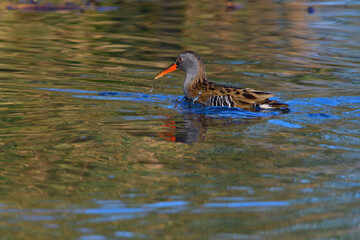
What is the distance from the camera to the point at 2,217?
4.88 meters

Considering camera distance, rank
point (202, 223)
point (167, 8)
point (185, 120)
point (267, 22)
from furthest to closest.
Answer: point (167, 8)
point (267, 22)
point (185, 120)
point (202, 223)

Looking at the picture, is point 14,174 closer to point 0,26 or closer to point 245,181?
point 245,181

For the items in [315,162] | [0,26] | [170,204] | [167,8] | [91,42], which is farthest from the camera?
[167,8]

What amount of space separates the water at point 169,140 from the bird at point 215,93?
0.71 feet

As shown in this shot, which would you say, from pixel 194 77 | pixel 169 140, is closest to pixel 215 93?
pixel 194 77

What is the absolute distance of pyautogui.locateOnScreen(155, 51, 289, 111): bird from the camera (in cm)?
880

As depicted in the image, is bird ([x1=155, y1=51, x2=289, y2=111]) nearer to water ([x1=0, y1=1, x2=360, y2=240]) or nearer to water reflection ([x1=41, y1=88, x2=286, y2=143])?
water reflection ([x1=41, y1=88, x2=286, y2=143])

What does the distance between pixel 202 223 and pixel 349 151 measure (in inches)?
95.7

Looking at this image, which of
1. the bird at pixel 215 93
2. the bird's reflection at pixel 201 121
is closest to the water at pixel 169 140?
the bird's reflection at pixel 201 121

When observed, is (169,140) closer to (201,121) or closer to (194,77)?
(201,121)

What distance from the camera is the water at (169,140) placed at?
4.85 meters

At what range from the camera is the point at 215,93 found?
30.5 feet

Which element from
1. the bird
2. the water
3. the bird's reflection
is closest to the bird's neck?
the bird

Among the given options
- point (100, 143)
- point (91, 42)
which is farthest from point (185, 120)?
point (91, 42)
